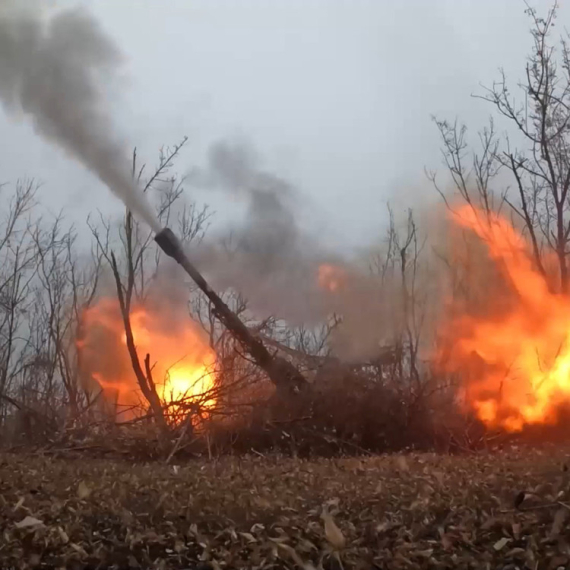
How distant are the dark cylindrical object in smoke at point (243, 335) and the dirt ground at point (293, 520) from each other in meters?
5.16

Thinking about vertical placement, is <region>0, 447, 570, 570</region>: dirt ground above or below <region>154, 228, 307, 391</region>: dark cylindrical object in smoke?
below

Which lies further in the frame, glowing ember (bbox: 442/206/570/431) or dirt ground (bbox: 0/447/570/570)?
glowing ember (bbox: 442/206/570/431)

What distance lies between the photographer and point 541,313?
43.8 ft

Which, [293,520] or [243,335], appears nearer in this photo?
Answer: [293,520]

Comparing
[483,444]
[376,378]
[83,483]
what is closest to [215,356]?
[376,378]

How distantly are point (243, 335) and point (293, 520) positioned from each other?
811 centimetres

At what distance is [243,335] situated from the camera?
12742 mm

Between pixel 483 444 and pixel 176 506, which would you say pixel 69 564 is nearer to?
pixel 176 506

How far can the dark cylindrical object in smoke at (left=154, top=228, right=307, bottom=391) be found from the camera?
12195 millimetres

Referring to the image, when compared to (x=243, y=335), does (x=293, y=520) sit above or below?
below

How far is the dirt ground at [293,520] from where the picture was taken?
392cm

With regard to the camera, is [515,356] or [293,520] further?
[515,356]

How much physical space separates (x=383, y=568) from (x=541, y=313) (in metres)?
10.6

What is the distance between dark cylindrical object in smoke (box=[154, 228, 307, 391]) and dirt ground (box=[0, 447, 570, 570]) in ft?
16.9
